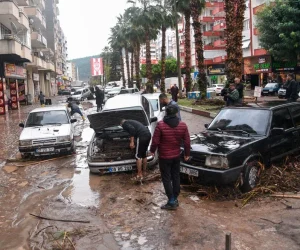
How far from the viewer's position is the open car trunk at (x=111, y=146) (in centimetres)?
888

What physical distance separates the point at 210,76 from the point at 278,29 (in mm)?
33191

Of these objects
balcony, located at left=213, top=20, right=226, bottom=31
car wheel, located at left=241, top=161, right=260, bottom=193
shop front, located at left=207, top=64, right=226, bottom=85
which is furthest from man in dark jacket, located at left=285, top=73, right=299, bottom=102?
shop front, located at left=207, top=64, right=226, bottom=85

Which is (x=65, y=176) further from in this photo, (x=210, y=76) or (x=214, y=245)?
(x=210, y=76)

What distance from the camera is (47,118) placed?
12352 mm

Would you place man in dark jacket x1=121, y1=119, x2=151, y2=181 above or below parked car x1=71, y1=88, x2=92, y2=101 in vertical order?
below

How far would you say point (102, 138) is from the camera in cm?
977

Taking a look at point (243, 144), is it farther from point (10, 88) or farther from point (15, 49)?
point (10, 88)

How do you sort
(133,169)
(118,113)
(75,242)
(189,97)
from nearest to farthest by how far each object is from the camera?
(75,242) → (133,169) → (118,113) → (189,97)

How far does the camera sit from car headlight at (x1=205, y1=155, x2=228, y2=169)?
6.36 meters

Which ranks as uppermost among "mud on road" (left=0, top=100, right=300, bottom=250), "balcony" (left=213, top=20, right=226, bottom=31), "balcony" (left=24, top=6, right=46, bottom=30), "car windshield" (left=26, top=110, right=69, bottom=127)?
"balcony" (left=213, top=20, right=226, bottom=31)

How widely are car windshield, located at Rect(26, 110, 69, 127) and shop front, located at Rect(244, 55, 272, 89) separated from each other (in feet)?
120

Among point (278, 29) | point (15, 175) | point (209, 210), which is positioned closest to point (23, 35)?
point (278, 29)

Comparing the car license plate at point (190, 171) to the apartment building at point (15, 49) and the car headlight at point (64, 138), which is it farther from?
the apartment building at point (15, 49)

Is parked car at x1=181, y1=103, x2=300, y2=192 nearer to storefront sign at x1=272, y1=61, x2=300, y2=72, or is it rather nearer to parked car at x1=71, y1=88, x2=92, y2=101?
storefront sign at x1=272, y1=61, x2=300, y2=72
